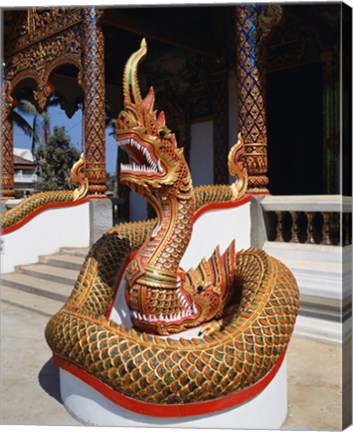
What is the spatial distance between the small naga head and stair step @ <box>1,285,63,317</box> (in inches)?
114

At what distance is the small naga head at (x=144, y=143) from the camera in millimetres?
2289

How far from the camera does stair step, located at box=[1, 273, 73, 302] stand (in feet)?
16.9

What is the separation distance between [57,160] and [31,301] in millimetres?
1882

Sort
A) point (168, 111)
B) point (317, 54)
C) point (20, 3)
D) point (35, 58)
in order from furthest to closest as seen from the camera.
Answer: point (168, 111), point (35, 58), point (317, 54), point (20, 3)

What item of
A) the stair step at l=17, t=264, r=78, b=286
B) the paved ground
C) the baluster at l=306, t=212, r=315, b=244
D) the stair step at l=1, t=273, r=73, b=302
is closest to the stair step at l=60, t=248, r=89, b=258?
the stair step at l=17, t=264, r=78, b=286

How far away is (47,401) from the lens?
8.72 feet

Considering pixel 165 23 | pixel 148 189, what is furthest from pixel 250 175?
pixel 165 23

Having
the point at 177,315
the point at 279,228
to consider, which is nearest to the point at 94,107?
the point at 279,228

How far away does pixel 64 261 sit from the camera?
604 centimetres

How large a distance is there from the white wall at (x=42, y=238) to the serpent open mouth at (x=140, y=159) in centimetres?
402

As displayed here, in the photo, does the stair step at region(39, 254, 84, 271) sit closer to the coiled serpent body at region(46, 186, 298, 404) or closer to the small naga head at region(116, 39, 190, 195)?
the coiled serpent body at region(46, 186, 298, 404)

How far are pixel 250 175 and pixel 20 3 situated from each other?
9.61 feet

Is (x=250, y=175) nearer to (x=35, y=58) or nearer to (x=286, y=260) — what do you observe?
(x=286, y=260)

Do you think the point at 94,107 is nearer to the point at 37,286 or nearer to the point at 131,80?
the point at 37,286
